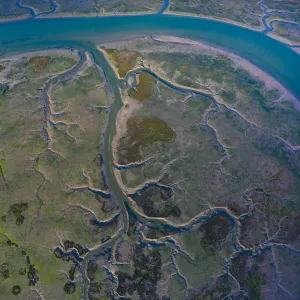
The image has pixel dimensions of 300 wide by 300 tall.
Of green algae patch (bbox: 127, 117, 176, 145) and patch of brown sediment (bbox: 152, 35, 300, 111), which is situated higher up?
patch of brown sediment (bbox: 152, 35, 300, 111)

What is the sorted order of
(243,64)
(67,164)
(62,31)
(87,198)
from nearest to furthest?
(87,198), (67,164), (243,64), (62,31)

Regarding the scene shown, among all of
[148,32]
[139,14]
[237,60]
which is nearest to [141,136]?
[237,60]

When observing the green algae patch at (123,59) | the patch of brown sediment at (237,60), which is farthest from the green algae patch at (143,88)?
the patch of brown sediment at (237,60)

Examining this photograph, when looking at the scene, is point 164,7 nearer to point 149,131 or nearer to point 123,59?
point 123,59

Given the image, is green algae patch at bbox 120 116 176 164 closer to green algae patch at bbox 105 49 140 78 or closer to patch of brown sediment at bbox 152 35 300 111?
green algae patch at bbox 105 49 140 78

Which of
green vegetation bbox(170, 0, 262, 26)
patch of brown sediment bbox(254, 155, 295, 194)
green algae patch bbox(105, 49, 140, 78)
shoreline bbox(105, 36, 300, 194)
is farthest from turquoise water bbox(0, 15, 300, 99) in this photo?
patch of brown sediment bbox(254, 155, 295, 194)

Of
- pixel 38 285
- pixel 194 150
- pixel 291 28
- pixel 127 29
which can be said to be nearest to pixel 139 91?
pixel 194 150

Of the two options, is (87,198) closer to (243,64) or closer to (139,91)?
(139,91)
